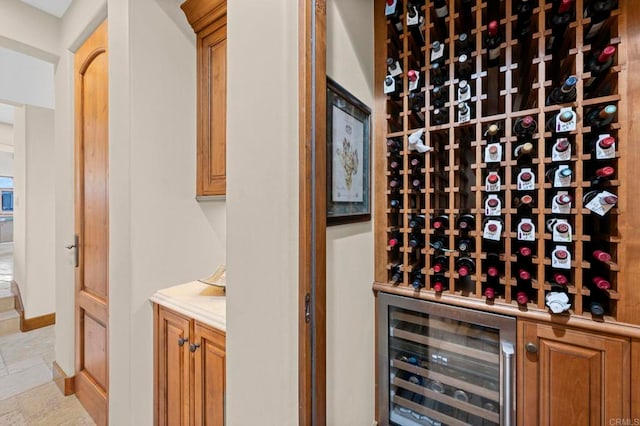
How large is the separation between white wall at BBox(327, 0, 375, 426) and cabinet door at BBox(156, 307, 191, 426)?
64 centimetres

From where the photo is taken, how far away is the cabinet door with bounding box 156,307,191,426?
126 cm

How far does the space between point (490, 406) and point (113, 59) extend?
2252mm

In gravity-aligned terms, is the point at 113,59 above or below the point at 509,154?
above

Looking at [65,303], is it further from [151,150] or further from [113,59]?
[113,59]

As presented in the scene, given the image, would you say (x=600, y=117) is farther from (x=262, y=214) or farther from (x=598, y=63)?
A: (x=262, y=214)

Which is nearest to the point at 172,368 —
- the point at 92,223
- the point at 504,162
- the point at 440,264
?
the point at 92,223

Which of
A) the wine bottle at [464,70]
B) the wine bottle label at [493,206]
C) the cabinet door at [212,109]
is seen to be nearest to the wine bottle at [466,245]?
the wine bottle label at [493,206]

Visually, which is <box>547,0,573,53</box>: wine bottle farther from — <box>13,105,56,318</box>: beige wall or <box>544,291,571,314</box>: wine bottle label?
<box>13,105,56,318</box>: beige wall

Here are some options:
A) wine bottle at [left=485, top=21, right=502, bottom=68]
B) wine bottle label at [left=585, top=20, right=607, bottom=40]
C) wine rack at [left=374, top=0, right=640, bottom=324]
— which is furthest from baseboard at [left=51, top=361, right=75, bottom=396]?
wine bottle label at [left=585, top=20, right=607, bottom=40]

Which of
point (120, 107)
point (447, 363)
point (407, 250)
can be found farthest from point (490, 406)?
point (120, 107)

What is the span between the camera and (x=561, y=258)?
95 cm

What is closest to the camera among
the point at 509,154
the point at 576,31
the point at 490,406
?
the point at 576,31

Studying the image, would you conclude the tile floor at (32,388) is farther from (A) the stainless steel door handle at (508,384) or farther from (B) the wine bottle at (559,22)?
(B) the wine bottle at (559,22)

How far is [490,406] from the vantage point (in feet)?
3.76
